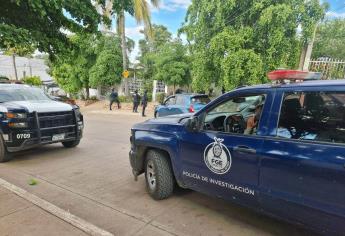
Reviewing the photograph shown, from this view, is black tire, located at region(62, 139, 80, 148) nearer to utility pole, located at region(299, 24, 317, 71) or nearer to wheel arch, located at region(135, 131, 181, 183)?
wheel arch, located at region(135, 131, 181, 183)

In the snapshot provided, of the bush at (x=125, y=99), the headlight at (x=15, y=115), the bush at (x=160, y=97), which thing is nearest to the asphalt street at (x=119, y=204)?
the headlight at (x=15, y=115)

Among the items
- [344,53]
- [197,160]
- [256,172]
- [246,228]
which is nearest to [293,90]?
[256,172]

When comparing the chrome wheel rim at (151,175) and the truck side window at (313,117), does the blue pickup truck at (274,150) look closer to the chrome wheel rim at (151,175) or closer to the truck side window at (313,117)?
the truck side window at (313,117)

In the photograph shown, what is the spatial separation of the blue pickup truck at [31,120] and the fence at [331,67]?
9773 millimetres

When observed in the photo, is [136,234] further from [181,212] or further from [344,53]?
[344,53]

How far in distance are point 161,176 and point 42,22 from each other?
3148 millimetres

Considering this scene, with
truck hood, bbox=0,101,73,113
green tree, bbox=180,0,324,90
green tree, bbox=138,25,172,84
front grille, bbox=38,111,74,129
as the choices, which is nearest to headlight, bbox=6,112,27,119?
truck hood, bbox=0,101,73,113

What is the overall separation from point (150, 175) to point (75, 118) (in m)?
3.70

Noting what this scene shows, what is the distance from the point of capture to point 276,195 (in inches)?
116

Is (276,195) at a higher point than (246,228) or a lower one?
higher

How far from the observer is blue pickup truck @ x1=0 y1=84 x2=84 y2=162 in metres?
6.39

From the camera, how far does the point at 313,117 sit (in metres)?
2.92

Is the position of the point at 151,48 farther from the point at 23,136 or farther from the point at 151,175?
the point at 151,175

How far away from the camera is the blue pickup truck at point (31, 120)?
6387 mm
